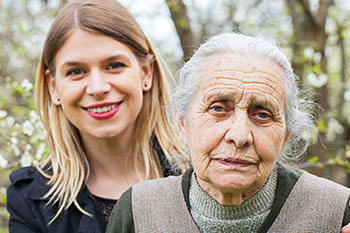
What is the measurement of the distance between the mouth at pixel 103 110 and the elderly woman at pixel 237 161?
591 millimetres

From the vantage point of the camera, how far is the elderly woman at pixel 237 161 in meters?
1.87

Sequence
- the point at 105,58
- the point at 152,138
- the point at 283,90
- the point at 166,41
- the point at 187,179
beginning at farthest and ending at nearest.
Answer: the point at 166,41 → the point at 152,138 → the point at 105,58 → the point at 187,179 → the point at 283,90

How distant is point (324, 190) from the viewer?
80.8 inches

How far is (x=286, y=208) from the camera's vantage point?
2008mm

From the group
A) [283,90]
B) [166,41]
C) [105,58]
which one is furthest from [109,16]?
[166,41]

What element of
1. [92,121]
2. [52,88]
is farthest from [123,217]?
[52,88]

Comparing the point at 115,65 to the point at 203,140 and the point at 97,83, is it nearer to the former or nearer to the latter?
the point at 97,83

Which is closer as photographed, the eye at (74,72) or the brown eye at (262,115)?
the brown eye at (262,115)

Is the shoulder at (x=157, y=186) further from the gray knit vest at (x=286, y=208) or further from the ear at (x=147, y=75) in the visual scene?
the ear at (x=147, y=75)

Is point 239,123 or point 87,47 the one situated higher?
point 87,47

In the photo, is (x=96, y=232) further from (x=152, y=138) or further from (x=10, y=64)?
(x=10, y=64)

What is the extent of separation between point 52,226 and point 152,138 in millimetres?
811

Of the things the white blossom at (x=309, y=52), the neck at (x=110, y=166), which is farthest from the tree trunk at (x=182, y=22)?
the neck at (x=110, y=166)

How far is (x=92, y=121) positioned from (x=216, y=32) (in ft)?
10.8
